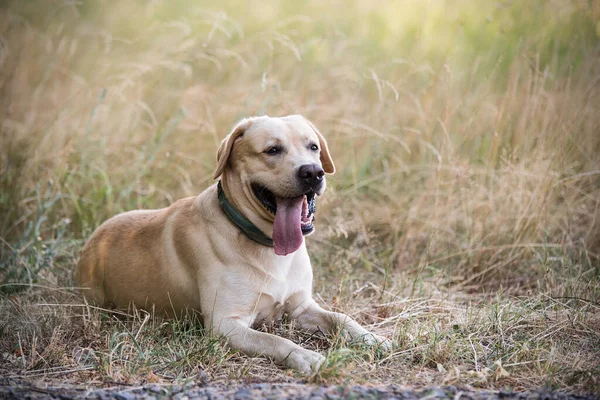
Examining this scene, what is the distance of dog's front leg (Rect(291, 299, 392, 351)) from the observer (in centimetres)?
329

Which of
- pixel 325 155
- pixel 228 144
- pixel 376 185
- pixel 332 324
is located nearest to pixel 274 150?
pixel 228 144

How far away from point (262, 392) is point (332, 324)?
3.60 ft

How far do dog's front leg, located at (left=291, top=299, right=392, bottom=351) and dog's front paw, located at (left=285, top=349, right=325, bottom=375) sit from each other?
0.93 ft

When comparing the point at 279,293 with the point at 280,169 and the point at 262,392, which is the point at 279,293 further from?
the point at 262,392

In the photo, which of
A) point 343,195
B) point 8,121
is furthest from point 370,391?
point 8,121

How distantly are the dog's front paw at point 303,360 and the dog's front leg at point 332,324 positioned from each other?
0.93ft

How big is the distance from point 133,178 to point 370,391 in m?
3.40

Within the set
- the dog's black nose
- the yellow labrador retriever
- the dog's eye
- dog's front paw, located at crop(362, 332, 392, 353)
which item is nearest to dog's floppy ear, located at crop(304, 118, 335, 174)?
the yellow labrador retriever

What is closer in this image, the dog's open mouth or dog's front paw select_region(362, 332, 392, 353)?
dog's front paw select_region(362, 332, 392, 353)

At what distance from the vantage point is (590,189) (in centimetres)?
502

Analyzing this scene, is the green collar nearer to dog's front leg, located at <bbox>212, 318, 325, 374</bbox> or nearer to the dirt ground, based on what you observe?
dog's front leg, located at <bbox>212, 318, 325, 374</bbox>

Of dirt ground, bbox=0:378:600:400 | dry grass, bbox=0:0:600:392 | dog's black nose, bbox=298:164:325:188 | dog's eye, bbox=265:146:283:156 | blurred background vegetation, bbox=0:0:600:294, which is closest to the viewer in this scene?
dirt ground, bbox=0:378:600:400

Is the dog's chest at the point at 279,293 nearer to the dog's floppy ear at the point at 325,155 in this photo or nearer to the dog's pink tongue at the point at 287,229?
the dog's pink tongue at the point at 287,229

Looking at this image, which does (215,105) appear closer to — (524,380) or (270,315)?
(270,315)
